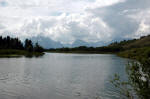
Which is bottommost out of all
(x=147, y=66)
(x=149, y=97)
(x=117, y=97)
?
(x=117, y=97)

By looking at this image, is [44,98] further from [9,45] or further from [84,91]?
[9,45]

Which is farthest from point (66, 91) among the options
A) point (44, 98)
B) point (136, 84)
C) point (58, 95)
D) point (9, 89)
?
point (136, 84)

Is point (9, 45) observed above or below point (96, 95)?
above

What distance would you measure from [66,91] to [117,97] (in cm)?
940

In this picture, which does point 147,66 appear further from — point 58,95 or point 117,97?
point 58,95

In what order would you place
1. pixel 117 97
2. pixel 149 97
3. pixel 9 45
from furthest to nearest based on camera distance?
pixel 9 45 → pixel 117 97 → pixel 149 97

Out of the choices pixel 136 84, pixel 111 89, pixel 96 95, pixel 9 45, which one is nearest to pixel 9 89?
pixel 96 95

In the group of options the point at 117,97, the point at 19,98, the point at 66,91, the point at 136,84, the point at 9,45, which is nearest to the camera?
the point at 136,84

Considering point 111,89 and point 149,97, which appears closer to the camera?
point 149,97

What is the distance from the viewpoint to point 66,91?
31.8 metres

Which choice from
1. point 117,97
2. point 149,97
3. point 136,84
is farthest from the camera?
point 117,97

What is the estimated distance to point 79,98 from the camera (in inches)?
1098

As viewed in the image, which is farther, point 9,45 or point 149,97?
point 9,45

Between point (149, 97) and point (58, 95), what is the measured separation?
1782cm
